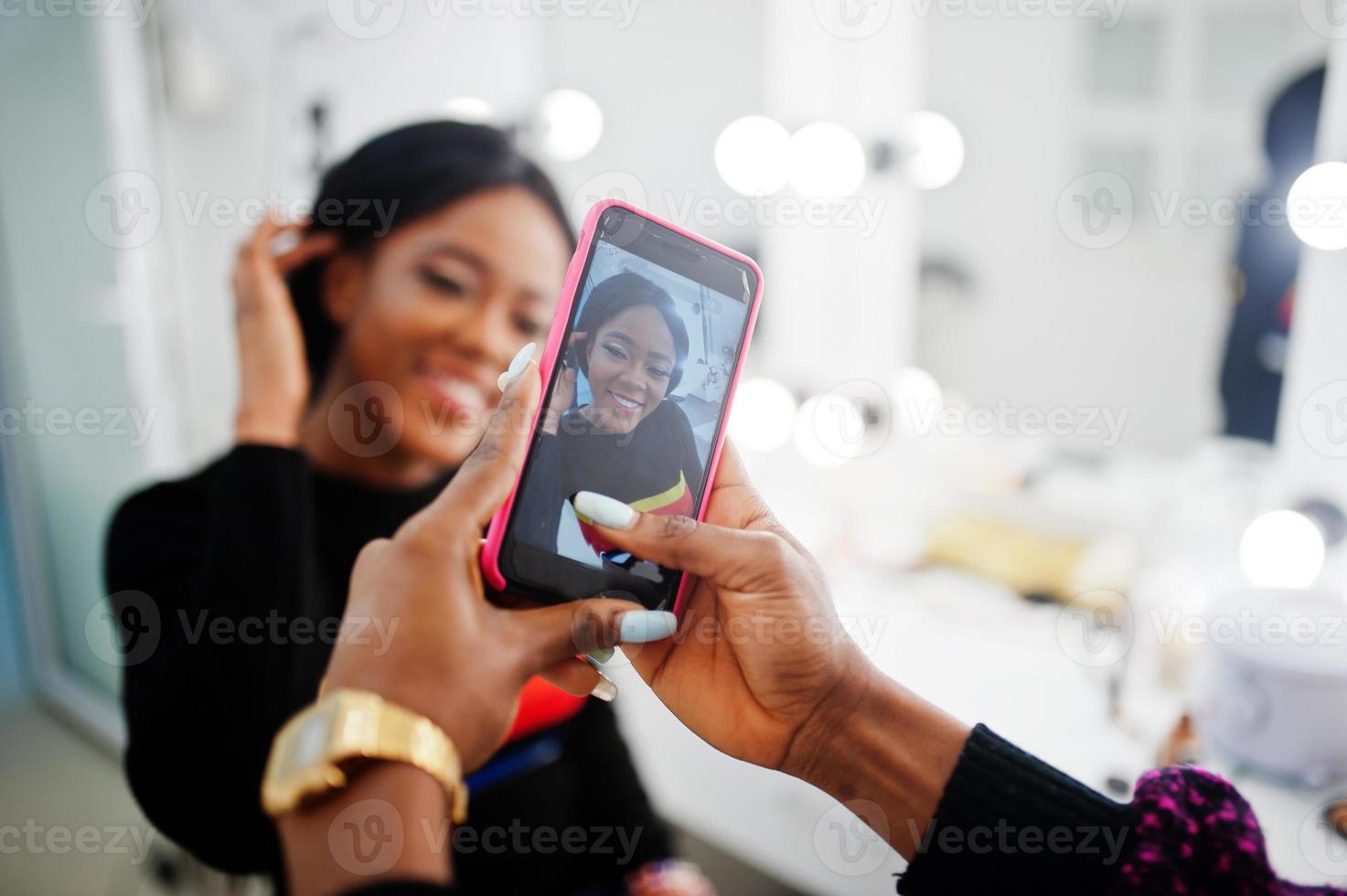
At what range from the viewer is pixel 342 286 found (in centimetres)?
73

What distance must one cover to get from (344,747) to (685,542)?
6.9 inches

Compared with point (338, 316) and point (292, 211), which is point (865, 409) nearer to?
point (338, 316)

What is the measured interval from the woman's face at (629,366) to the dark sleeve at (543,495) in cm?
3

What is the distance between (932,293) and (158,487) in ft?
2.74

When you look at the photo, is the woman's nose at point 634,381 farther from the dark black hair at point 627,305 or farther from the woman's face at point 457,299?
the woman's face at point 457,299

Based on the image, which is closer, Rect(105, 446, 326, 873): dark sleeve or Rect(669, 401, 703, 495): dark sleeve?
Rect(669, 401, 703, 495): dark sleeve

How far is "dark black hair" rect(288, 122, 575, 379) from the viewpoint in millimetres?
669

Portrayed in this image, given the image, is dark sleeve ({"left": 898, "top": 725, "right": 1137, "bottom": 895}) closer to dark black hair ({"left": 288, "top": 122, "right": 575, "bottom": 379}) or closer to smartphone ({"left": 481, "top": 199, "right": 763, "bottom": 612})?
smartphone ({"left": 481, "top": 199, "right": 763, "bottom": 612})

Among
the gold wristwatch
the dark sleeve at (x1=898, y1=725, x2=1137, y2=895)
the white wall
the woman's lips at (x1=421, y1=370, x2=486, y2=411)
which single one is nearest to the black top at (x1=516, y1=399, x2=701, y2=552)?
the gold wristwatch

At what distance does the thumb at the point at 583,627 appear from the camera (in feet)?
1.25

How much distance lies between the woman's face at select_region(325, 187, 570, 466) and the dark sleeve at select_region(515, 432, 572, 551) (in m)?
0.29

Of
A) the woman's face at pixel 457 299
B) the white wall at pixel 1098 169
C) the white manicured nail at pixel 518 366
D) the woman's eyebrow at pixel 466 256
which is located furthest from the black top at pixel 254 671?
the white wall at pixel 1098 169

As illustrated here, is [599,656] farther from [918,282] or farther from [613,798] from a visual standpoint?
[918,282]

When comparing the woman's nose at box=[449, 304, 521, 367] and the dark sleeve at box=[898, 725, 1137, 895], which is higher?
the woman's nose at box=[449, 304, 521, 367]
